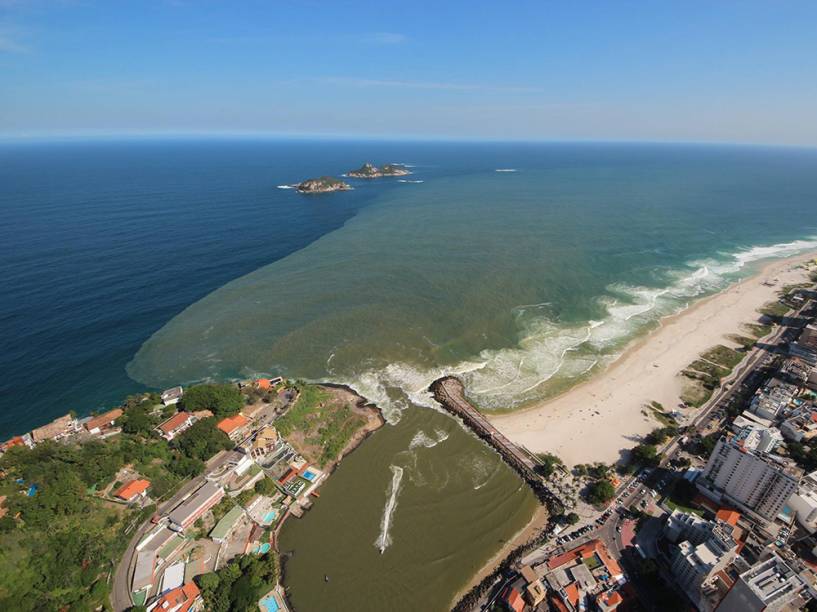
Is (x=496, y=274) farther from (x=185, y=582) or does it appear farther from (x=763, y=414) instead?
(x=185, y=582)

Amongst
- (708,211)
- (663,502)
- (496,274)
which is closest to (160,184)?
(496,274)

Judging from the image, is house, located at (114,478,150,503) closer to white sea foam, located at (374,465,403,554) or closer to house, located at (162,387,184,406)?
house, located at (162,387,184,406)

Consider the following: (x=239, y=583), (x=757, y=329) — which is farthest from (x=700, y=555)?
(x=757, y=329)

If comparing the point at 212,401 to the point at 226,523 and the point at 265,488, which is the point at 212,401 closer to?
the point at 265,488

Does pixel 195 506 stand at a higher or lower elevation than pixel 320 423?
higher

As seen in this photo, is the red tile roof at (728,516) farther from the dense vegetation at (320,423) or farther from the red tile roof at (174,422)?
the red tile roof at (174,422)

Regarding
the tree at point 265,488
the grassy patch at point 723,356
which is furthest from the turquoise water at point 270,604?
the grassy patch at point 723,356
